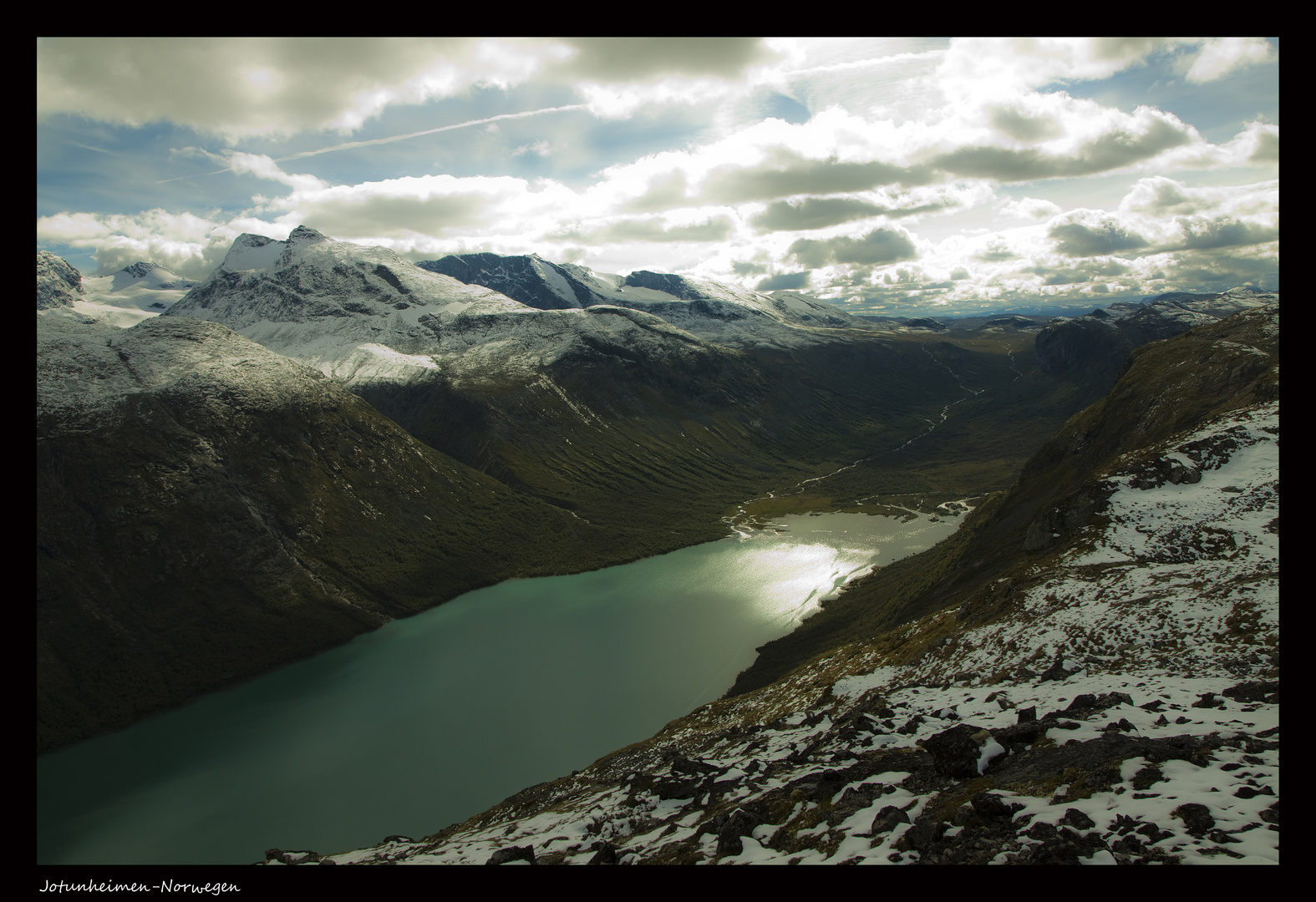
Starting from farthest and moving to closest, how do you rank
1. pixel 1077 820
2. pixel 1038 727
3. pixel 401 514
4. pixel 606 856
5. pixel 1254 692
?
pixel 401 514, pixel 1254 692, pixel 1038 727, pixel 606 856, pixel 1077 820

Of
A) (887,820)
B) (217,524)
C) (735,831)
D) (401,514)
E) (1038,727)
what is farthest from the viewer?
(401,514)

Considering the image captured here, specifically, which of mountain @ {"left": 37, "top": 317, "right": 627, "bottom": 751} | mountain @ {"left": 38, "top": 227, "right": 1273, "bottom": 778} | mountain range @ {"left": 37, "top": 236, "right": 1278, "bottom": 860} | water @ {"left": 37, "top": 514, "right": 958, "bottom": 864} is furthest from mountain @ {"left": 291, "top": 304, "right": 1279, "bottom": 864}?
mountain @ {"left": 37, "top": 317, "right": 627, "bottom": 751}

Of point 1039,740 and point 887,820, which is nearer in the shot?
point 887,820

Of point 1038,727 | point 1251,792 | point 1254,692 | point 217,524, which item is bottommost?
point 1038,727

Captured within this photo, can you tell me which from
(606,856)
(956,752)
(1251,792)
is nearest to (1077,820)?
(1251,792)

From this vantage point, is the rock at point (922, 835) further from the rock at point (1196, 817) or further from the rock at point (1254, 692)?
the rock at point (1254, 692)

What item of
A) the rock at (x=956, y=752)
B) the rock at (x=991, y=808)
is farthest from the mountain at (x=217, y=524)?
the rock at (x=991, y=808)

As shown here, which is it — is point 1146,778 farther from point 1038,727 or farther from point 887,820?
point 887,820
